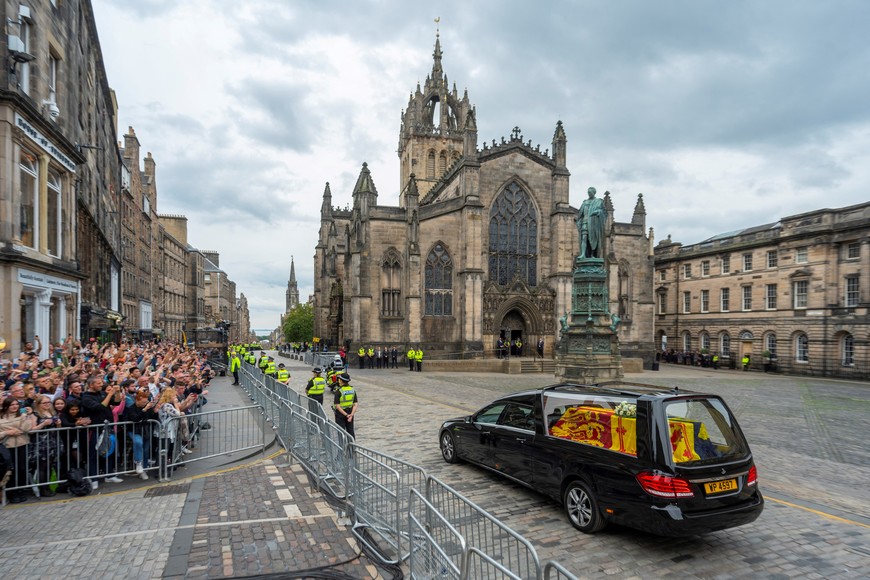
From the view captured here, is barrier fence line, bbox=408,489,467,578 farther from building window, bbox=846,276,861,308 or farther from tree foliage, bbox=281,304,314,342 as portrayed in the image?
tree foliage, bbox=281,304,314,342

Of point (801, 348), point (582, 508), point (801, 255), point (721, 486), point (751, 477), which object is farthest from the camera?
point (801, 348)

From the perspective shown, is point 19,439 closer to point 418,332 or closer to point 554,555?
point 554,555

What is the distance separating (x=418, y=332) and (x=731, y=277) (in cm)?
2648

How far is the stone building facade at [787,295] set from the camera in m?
31.9

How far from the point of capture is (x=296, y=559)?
5.34 m

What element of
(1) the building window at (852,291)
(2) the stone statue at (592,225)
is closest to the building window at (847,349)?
(1) the building window at (852,291)

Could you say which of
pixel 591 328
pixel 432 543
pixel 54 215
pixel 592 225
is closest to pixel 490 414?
pixel 432 543

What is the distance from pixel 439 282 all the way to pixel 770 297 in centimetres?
2494

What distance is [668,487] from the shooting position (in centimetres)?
520

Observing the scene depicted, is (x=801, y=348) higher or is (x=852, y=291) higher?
(x=852, y=291)

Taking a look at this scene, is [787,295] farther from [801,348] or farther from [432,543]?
[432,543]

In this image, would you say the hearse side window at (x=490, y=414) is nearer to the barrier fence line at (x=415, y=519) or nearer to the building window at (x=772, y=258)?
the barrier fence line at (x=415, y=519)

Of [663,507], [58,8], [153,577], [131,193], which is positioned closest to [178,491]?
[153,577]

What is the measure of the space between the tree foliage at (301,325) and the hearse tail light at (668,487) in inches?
3021
